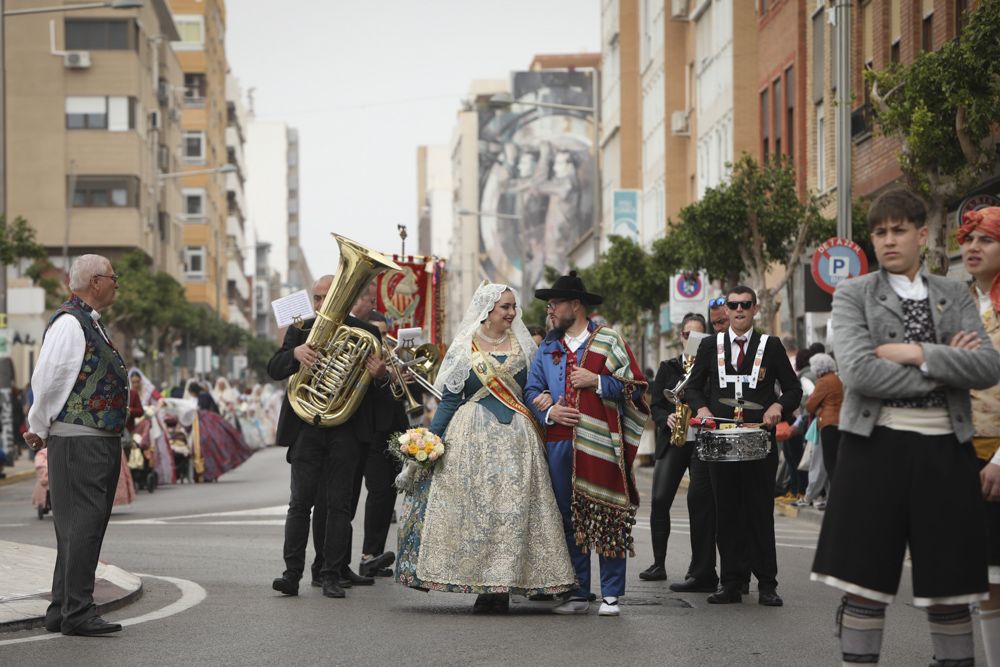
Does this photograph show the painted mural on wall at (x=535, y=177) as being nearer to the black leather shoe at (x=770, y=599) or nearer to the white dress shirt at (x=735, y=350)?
the white dress shirt at (x=735, y=350)

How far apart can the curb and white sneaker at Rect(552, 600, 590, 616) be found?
20514 mm

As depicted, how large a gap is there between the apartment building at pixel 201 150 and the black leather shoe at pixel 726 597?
92.2 meters

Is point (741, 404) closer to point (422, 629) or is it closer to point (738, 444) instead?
point (738, 444)

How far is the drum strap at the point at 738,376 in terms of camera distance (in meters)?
11.4

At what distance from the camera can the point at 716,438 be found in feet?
36.9

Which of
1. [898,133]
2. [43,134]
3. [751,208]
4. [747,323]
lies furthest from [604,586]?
[43,134]

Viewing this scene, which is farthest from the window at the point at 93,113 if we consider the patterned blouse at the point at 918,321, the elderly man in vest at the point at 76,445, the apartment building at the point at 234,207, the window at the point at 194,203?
the patterned blouse at the point at 918,321

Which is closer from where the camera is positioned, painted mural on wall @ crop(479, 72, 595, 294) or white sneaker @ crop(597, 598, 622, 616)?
white sneaker @ crop(597, 598, 622, 616)

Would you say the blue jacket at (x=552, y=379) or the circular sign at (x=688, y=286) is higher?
the circular sign at (x=688, y=286)

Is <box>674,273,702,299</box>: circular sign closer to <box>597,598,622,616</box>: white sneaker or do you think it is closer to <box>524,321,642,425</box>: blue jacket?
<box>524,321,642,425</box>: blue jacket

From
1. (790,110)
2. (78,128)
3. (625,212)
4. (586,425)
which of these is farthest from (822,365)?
(78,128)

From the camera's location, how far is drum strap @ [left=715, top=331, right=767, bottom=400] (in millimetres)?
11367

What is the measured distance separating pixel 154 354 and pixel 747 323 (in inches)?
2236

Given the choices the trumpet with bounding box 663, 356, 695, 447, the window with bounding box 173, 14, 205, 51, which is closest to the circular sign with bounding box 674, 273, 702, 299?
the trumpet with bounding box 663, 356, 695, 447
